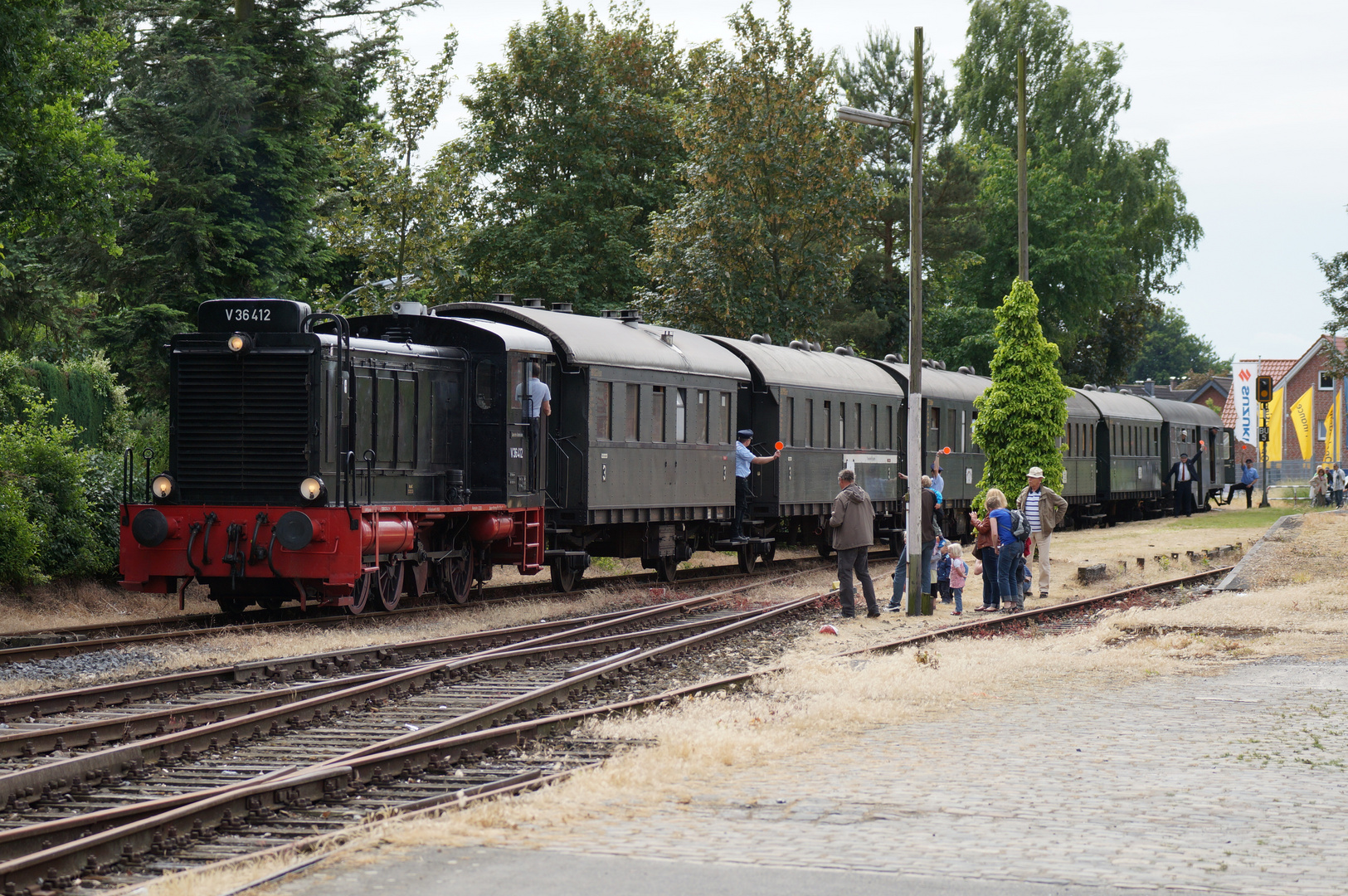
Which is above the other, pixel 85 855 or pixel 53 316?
pixel 53 316

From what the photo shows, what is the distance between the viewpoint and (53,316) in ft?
96.4

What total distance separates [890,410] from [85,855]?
26.2 metres

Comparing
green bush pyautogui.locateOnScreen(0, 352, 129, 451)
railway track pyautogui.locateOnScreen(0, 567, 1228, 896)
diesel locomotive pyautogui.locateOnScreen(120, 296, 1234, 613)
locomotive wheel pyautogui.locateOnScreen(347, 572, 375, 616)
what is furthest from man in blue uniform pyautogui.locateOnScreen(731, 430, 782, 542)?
green bush pyautogui.locateOnScreen(0, 352, 129, 451)

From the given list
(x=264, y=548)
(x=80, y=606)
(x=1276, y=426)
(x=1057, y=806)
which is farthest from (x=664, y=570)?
(x=1276, y=426)

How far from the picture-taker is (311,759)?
9.61 m

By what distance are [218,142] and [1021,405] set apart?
53.2ft

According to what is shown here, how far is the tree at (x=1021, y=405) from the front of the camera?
89.6ft

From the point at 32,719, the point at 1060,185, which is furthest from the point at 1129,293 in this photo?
the point at 32,719

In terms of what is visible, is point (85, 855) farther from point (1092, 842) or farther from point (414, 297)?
point (414, 297)

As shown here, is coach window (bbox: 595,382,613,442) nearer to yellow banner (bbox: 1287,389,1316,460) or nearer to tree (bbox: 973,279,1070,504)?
tree (bbox: 973,279,1070,504)

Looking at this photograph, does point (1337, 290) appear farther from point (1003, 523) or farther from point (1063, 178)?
point (1003, 523)

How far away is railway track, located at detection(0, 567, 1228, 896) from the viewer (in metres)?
7.30

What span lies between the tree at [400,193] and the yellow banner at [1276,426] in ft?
221

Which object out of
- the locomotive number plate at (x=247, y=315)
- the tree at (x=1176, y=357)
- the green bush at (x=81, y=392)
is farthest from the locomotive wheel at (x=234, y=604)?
the tree at (x=1176, y=357)
